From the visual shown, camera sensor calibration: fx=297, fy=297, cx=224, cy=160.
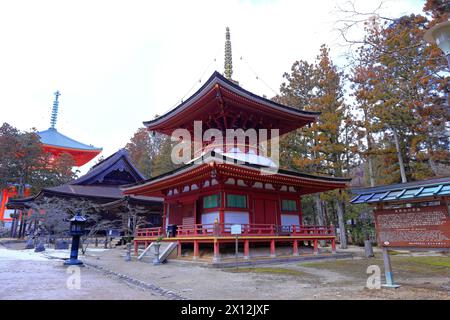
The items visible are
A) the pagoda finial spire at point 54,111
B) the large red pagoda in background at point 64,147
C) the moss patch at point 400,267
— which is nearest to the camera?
the moss patch at point 400,267

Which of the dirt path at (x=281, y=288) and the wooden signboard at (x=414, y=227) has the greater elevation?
the wooden signboard at (x=414, y=227)

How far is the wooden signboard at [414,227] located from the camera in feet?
22.1

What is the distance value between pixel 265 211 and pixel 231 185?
2825 millimetres

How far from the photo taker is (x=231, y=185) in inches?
619

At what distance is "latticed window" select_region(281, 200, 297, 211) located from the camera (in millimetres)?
18084

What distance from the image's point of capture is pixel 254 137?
1891cm

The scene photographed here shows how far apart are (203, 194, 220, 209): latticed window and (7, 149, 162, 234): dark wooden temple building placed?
1091 centimetres

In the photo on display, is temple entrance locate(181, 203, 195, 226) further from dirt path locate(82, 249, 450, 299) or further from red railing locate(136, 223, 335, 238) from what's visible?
dirt path locate(82, 249, 450, 299)

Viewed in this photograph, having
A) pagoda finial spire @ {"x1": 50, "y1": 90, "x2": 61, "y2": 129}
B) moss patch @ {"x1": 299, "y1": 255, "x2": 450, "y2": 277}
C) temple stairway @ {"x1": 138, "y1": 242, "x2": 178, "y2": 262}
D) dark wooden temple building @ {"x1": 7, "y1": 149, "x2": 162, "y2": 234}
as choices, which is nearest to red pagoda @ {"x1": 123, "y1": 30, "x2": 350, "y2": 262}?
temple stairway @ {"x1": 138, "y1": 242, "x2": 178, "y2": 262}

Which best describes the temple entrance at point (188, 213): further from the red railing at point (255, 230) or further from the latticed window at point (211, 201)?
the latticed window at point (211, 201)

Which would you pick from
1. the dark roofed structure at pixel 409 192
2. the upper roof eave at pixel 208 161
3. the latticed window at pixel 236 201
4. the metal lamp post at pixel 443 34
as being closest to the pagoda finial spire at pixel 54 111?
the upper roof eave at pixel 208 161
